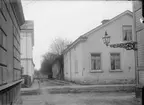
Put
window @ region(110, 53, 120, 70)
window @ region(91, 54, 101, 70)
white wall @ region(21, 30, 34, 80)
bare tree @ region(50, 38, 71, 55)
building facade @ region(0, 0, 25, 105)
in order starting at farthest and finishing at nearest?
bare tree @ region(50, 38, 71, 55) < white wall @ region(21, 30, 34, 80) < window @ region(110, 53, 120, 70) < window @ region(91, 54, 101, 70) < building facade @ region(0, 0, 25, 105)

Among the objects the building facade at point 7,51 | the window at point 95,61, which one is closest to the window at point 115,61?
the window at point 95,61

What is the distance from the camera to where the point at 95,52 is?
2222 centimetres

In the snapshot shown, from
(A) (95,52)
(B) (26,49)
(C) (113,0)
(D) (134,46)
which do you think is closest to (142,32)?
(D) (134,46)

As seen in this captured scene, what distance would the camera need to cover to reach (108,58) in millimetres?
22312

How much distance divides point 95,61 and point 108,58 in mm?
1203

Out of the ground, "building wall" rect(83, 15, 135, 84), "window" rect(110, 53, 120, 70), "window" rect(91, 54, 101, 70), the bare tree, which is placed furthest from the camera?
the bare tree

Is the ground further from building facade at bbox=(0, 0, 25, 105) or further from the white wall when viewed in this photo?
the white wall

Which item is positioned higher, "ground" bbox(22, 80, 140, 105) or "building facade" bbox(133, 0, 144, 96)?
"building facade" bbox(133, 0, 144, 96)

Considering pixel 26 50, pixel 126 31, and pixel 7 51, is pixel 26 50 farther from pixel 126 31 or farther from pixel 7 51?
pixel 7 51

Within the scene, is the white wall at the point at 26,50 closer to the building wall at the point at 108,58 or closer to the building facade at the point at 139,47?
the building wall at the point at 108,58

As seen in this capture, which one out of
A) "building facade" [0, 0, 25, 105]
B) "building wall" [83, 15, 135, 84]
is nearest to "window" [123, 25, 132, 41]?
"building wall" [83, 15, 135, 84]

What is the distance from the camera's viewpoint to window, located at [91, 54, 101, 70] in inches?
871

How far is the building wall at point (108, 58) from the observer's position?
71.9 ft

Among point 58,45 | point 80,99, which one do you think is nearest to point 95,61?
point 80,99
